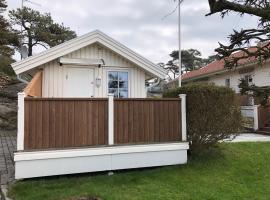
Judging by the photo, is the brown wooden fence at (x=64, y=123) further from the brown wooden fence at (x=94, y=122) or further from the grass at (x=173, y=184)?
the grass at (x=173, y=184)

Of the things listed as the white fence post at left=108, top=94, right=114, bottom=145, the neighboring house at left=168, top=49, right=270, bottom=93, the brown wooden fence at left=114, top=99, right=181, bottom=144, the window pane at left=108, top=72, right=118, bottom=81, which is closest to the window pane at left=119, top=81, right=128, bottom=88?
the window pane at left=108, top=72, right=118, bottom=81

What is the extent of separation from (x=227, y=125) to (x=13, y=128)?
11466mm

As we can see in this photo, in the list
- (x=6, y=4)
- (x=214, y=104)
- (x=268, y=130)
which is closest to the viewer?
(x=214, y=104)

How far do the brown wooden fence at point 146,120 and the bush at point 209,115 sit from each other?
1.21ft

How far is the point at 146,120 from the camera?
27.1ft

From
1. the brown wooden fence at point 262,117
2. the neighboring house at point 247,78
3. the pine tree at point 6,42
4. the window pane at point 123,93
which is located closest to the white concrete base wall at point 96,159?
the neighboring house at point 247,78

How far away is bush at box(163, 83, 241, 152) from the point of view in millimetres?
8469

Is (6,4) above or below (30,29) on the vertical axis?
above

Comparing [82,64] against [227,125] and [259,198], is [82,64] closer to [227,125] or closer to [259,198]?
[227,125]

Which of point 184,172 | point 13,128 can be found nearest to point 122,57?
point 184,172

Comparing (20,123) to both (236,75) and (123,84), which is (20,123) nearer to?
(123,84)

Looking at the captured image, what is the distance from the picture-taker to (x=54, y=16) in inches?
1111

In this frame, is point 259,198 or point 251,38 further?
point 259,198

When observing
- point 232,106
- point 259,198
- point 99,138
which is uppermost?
point 232,106
